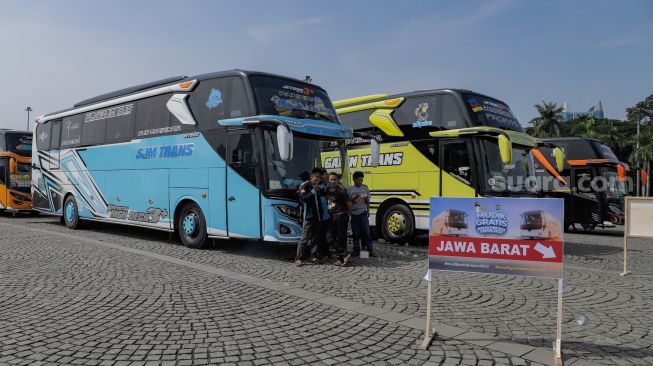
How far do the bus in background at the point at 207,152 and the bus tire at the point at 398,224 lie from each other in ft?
9.40

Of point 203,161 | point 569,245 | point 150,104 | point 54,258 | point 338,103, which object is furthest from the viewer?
point 338,103

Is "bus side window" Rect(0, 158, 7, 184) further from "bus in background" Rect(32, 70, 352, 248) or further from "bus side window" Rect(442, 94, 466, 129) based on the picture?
"bus side window" Rect(442, 94, 466, 129)

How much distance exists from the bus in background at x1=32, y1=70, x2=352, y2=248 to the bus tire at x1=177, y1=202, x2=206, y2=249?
0.02m

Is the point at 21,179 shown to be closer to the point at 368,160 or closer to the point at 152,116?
the point at 152,116

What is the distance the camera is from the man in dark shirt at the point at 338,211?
859 centimetres

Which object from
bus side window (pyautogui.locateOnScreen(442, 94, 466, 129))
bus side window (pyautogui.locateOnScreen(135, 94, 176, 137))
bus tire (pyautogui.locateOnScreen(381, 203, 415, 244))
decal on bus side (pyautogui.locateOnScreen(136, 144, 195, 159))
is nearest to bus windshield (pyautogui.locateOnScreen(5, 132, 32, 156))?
bus side window (pyautogui.locateOnScreen(135, 94, 176, 137))

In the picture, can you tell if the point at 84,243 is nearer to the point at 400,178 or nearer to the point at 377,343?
the point at 400,178

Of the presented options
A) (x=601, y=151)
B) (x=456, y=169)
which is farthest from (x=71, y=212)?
(x=601, y=151)

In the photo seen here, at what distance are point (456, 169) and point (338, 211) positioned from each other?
3.46 meters

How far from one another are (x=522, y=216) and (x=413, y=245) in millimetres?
7616

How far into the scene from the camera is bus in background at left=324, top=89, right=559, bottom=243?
10.3 m

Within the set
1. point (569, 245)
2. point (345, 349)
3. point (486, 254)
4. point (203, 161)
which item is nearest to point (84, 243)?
point (203, 161)

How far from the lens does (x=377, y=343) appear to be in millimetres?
4324

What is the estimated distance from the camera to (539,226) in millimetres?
4207
